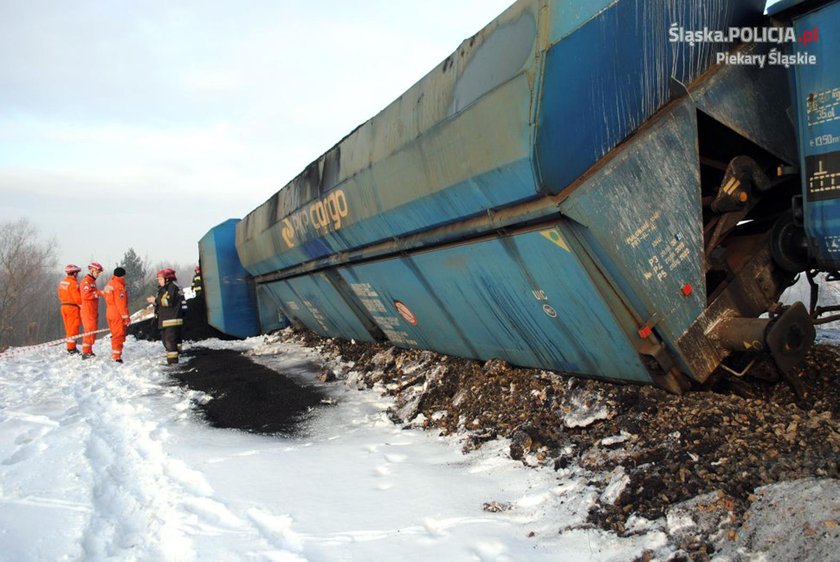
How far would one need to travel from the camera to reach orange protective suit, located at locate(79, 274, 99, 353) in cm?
909

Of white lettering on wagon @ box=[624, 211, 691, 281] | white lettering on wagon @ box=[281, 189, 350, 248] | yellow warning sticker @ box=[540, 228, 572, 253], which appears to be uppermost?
white lettering on wagon @ box=[281, 189, 350, 248]

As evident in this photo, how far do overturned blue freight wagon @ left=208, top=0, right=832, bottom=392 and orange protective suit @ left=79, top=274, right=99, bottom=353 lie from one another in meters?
7.33

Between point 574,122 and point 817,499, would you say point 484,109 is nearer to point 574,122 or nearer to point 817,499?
point 574,122

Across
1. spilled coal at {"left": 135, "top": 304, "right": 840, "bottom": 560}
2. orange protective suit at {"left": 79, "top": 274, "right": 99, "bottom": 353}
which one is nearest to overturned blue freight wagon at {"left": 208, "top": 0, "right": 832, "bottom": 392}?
spilled coal at {"left": 135, "top": 304, "right": 840, "bottom": 560}

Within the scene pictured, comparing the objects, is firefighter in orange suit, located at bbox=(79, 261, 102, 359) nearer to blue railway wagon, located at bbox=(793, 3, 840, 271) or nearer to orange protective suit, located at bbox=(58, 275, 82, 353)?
orange protective suit, located at bbox=(58, 275, 82, 353)

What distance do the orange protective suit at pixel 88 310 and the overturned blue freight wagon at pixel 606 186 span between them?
24.0 ft

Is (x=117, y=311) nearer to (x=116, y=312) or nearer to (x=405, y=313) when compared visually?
(x=116, y=312)

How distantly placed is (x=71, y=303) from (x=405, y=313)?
7.55 m

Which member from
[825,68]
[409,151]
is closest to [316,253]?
[409,151]

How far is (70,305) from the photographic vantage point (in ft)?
32.0

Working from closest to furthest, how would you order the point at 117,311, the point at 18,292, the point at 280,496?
the point at 280,496 < the point at 117,311 < the point at 18,292

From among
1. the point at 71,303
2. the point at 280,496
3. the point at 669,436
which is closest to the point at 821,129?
the point at 669,436

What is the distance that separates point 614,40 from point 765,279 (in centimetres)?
201

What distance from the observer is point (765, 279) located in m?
3.65
